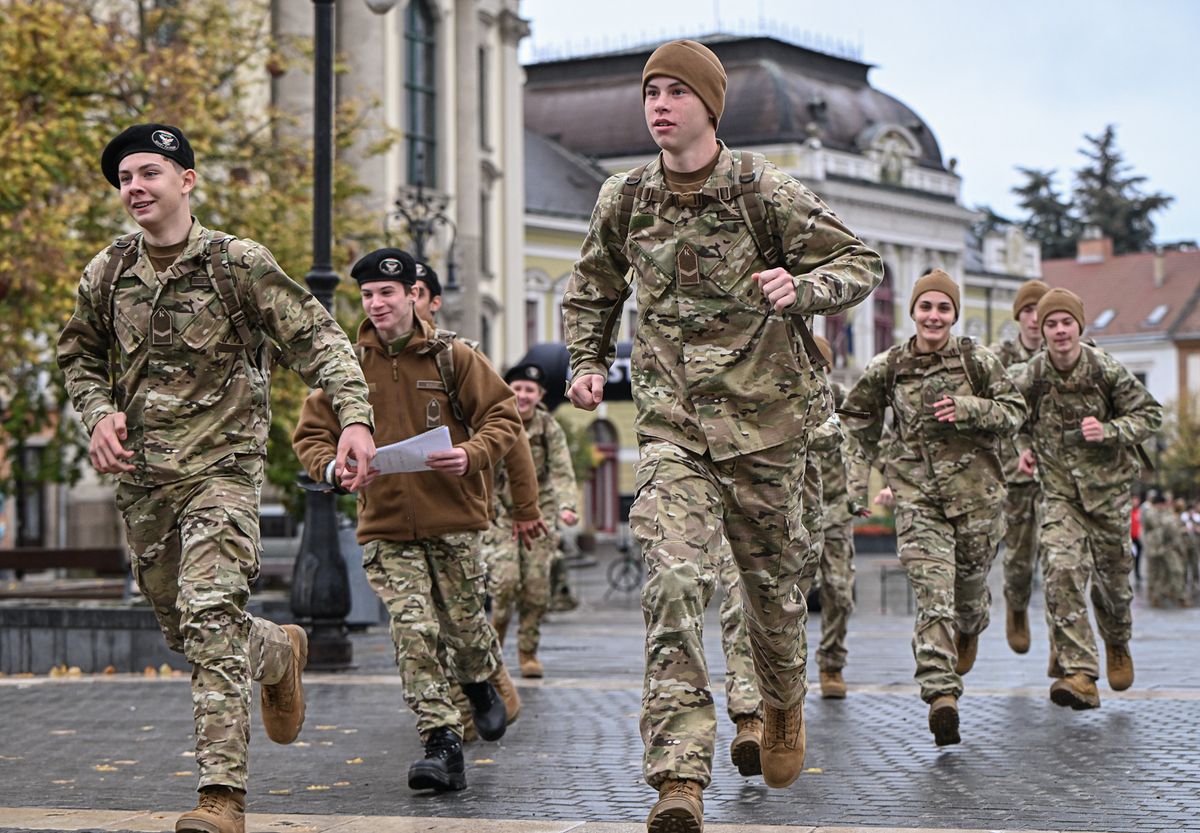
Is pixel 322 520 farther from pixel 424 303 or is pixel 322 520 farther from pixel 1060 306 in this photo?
pixel 424 303

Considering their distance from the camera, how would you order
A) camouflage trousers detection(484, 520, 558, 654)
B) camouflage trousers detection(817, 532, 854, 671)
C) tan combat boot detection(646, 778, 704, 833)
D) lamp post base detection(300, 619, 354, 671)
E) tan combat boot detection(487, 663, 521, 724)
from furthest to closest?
lamp post base detection(300, 619, 354, 671) < camouflage trousers detection(484, 520, 558, 654) < camouflage trousers detection(817, 532, 854, 671) < tan combat boot detection(487, 663, 521, 724) < tan combat boot detection(646, 778, 704, 833)

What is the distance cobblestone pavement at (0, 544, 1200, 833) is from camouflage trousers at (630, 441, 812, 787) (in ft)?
2.30

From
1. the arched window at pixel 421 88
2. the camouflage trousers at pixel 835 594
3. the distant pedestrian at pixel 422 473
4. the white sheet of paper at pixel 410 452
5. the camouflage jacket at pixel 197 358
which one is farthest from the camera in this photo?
→ the arched window at pixel 421 88

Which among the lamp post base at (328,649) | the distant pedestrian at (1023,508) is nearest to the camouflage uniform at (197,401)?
the distant pedestrian at (1023,508)

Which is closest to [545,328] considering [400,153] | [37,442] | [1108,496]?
[400,153]

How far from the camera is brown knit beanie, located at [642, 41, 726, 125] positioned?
718 cm

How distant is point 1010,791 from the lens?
838 cm

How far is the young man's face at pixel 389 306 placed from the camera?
9367 millimetres

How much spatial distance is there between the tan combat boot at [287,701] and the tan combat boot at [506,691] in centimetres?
189

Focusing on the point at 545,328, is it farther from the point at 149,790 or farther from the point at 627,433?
the point at 149,790

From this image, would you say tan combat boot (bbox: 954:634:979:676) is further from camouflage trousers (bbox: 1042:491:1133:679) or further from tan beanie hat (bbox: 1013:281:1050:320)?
tan beanie hat (bbox: 1013:281:1050:320)

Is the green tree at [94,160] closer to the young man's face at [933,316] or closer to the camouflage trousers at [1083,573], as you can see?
the camouflage trousers at [1083,573]

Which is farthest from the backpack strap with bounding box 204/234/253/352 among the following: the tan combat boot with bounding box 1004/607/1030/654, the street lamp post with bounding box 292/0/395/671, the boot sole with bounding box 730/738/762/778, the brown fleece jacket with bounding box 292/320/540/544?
the street lamp post with bounding box 292/0/395/671

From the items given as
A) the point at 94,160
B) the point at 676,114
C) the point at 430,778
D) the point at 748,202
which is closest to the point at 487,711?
the point at 430,778
